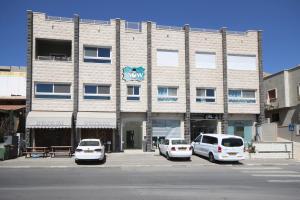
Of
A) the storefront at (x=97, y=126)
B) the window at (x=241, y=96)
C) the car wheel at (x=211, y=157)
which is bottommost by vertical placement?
the car wheel at (x=211, y=157)

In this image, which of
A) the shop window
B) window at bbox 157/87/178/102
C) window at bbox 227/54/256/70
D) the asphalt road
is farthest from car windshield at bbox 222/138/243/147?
the shop window

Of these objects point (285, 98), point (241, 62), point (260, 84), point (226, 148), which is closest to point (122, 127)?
point (226, 148)

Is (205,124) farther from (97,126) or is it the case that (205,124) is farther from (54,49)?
(54,49)

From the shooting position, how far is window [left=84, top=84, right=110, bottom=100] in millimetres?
27484

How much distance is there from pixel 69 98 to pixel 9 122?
21.2 ft

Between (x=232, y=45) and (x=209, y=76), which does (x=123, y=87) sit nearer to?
(x=209, y=76)

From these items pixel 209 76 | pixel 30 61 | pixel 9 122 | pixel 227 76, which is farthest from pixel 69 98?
pixel 227 76

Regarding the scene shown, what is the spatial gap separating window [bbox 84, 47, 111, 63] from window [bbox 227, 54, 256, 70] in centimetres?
1176

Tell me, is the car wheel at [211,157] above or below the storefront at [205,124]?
below

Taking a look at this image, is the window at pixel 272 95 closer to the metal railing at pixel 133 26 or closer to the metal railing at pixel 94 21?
the metal railing at pixel 133 26

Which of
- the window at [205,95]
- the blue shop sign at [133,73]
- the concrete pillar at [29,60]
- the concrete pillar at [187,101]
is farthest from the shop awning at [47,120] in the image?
the window at [205,95]

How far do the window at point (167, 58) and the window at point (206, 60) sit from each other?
2.21 meters

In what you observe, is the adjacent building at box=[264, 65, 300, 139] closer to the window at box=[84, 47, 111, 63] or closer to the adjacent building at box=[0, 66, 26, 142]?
the window at box=[84, 47, 111, 63]

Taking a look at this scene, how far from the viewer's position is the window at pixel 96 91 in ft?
90.2
